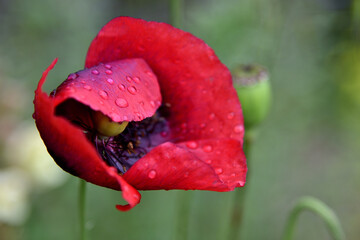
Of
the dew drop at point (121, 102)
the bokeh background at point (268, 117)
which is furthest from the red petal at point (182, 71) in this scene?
the bokeh background at point (268, 117)

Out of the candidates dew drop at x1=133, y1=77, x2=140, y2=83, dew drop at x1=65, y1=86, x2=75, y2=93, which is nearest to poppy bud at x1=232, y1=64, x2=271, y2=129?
dew drop at x1=133, y1=77, x2=140, y2=83

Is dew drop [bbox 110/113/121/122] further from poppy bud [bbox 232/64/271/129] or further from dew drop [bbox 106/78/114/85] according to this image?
poppy bud [bbox 232/64/271/129]

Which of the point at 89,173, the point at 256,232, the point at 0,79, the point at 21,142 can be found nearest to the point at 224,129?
the point at 89,173

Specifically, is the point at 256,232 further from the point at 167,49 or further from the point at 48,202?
the point at 167,49

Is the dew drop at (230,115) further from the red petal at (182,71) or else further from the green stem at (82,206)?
the green stem at (82,206)

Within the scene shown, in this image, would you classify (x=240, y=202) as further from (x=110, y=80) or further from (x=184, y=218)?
(x=110, y=80)

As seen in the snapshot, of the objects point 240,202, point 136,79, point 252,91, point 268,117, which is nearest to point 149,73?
point 136,79
